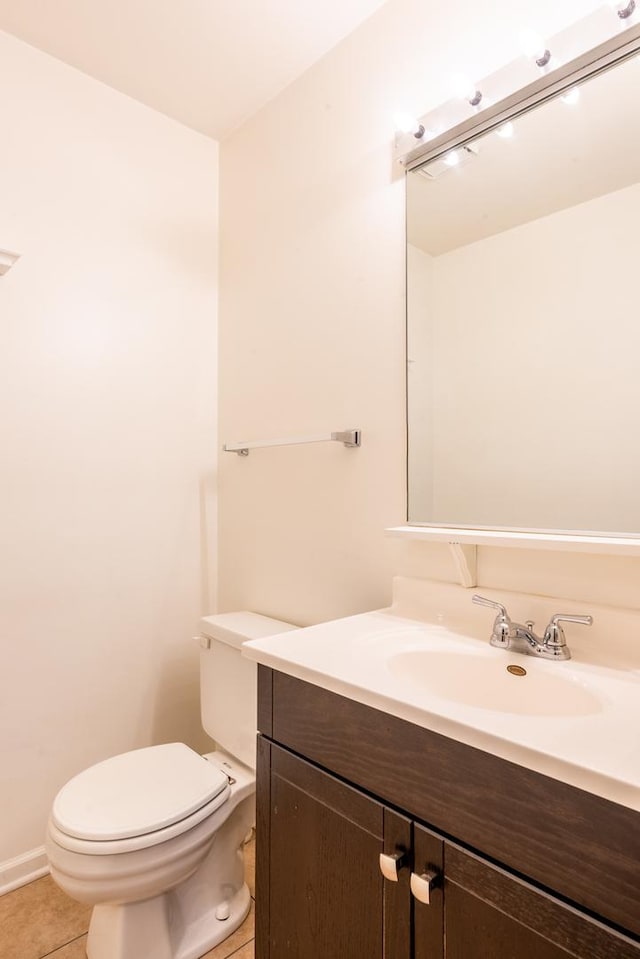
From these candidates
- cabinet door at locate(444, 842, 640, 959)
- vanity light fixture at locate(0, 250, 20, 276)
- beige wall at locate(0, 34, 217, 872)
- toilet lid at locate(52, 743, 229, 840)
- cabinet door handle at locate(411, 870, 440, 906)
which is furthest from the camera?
beige wall at locate(0, 34, 217, 872)

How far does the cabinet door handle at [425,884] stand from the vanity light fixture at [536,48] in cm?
149

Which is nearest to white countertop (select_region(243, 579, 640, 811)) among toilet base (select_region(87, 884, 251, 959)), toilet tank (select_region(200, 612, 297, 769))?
toilet tank (select_region(200, 612, 297, 769))

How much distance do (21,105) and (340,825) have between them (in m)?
2.09

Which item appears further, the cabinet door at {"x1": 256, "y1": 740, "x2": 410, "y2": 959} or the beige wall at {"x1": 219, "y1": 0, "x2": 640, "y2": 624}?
the beige wall at {"x1": 219, "y1": 0, "x2": 640, "y2": 624}

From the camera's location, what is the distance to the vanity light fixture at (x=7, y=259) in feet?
4.70

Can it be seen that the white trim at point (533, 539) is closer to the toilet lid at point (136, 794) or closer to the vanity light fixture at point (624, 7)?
the toilet lid at point (136, 794)

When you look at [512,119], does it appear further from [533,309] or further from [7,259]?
[7,259]

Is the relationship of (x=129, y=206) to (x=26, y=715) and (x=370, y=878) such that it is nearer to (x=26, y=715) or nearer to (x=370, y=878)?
(x=26, y=715)

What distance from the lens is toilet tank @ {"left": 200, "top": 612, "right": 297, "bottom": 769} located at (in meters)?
1.48

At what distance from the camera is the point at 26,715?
1580mm

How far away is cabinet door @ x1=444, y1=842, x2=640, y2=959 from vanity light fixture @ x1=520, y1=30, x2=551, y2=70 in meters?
1.41

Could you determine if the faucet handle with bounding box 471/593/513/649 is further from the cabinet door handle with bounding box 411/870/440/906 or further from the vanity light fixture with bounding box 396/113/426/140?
the vanity light fixture with bounding box 396/113/426/140

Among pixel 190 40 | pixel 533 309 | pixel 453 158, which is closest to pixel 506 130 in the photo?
pixel 453 158

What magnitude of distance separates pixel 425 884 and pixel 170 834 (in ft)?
2.25
